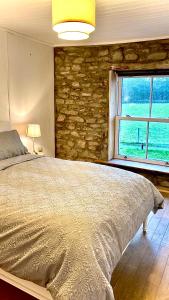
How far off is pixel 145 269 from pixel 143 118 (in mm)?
2465

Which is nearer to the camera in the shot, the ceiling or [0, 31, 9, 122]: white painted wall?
the ceiling

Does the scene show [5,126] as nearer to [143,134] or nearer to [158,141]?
[143,134]

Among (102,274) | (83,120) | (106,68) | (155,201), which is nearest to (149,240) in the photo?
(155,201)

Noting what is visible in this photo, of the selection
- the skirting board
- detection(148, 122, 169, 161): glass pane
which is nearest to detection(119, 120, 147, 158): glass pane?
detection(148, 122, 169, 161): glass pane

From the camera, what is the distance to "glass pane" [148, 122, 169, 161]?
153 inches

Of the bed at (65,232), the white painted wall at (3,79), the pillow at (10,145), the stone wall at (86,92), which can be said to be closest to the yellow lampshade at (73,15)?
the bed at (65,232)

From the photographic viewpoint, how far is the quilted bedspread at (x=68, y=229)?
1.37 m

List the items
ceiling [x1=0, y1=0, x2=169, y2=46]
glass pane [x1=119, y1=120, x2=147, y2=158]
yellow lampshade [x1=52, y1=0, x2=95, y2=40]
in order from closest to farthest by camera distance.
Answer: yellow lampshade [x1=52, y1=0, x2=95, y2=40] < ceiling [x1=0, y1=0, x2=169, y2=46] < glass pane [x1=119, y1=120, x2=147, y2=158]

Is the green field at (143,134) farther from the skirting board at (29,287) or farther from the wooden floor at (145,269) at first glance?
the skirting board at (29,287)

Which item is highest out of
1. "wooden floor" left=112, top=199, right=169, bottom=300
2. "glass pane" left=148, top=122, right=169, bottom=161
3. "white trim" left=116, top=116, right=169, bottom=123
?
"white trim" left=116, top=116, right=169, bottom=123

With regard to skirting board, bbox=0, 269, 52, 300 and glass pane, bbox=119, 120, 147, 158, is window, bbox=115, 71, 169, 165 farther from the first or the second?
skirting board, bbox=0, 269, 52, 300

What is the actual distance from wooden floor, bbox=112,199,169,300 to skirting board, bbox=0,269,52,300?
56 centimetres

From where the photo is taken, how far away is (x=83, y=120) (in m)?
4.28

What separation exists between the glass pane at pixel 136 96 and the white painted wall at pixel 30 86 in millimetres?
1301
